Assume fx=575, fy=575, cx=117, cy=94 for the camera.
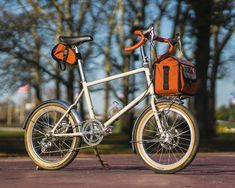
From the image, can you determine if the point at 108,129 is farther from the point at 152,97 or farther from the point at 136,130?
the point at 152,97

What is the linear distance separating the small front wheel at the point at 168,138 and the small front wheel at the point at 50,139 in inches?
27.9

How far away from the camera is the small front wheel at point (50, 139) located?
5996 mm

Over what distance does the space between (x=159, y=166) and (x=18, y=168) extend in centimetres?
167

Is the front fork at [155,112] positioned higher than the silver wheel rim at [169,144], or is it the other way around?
the front fork at [155,112]

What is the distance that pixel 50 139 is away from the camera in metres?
6.14

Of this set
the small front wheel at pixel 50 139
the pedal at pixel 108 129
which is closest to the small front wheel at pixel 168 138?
the pedal at pixel 108 129

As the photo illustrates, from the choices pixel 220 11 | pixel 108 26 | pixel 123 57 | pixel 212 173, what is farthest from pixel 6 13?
pixel 212 173

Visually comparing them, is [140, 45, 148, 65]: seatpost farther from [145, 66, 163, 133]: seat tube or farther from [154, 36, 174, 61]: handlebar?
[154, 36, 174, 61]: handlebar

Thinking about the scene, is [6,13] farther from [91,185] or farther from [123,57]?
[91,185]

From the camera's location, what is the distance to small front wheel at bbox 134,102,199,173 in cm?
549

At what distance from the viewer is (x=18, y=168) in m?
6.33

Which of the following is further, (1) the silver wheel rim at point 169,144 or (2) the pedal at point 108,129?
(2) the pedal at point 108,129

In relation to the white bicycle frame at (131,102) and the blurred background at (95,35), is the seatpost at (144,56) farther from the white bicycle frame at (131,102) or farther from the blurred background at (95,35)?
the blurred background at (95,35)

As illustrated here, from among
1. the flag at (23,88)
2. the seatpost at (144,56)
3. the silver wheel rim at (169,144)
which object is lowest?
the silver wheel rim at (169,144)
